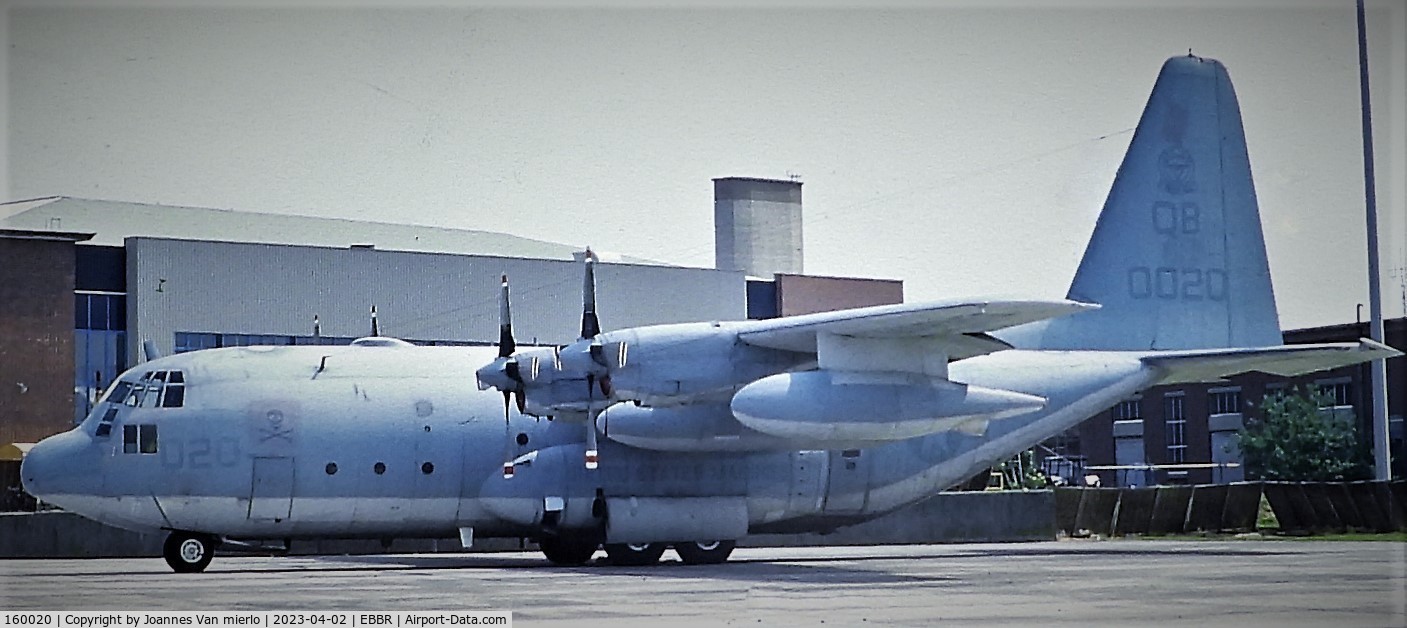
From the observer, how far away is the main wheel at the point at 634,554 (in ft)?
83.6

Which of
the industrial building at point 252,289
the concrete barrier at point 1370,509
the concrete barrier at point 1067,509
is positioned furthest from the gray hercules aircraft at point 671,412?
the industrial building at point 252,289

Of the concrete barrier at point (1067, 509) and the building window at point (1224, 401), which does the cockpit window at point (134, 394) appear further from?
the building window at point (1224, 401)

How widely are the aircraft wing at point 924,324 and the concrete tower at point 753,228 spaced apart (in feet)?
86.9

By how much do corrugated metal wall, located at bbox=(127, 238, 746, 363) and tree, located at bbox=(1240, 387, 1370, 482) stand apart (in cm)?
1777

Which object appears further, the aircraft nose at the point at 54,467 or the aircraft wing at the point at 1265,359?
the aircraft wing at the point at 1265,359

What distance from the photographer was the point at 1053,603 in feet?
56.3

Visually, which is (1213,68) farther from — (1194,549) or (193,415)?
(193,415)

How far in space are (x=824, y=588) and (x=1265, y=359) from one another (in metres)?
9.27

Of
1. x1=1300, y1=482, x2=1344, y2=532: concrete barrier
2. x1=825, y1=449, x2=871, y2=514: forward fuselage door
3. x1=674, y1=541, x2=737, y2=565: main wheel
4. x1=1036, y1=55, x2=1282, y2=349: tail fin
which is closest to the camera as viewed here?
x1=674, y1=541, x2=737, y2=565: main wheel

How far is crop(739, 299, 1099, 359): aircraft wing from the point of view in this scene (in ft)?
69.4

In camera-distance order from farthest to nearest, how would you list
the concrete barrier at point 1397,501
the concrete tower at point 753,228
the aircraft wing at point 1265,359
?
the concrete tower at point 753,228 → the concrete barrier at point 1397,501 → the aircraft wing at point 1265,359

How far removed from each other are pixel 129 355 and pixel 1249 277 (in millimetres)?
27012

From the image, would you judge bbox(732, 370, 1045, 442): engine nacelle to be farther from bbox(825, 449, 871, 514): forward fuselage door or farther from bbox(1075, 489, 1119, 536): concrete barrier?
bbox(1075, 489, 1119, 536): concrete barrier

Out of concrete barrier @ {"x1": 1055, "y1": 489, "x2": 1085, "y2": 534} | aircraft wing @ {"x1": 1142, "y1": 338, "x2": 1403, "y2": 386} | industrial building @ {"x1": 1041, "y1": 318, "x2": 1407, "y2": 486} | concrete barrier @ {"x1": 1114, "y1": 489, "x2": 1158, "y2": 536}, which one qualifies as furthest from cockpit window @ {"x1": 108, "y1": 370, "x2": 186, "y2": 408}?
industrial building @ {"x1": 1041, "y1": 318, "x2": 1407, "y2": 486}
